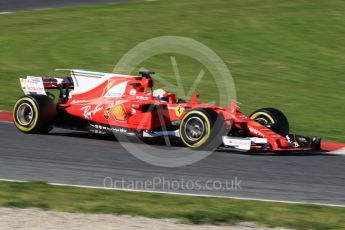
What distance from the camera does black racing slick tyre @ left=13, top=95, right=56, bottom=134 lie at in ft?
46.5

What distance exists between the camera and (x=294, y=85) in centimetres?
2161

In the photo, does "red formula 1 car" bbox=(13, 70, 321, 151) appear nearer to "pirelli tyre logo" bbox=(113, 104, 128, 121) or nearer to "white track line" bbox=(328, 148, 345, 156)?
"pirelli tyre logo" bbox=(113, 104, 128, 121)

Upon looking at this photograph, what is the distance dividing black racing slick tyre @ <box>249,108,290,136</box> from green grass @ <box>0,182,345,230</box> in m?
4.11

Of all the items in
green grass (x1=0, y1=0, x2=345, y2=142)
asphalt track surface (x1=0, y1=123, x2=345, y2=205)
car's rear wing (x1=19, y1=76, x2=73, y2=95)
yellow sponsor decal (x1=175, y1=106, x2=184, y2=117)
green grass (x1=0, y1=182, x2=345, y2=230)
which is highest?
green grass (x1=0, y1=0, x2=345, y2=142)

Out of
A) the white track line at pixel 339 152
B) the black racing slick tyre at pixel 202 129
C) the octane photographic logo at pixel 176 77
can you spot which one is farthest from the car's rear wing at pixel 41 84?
the white track line at pixel 339 152

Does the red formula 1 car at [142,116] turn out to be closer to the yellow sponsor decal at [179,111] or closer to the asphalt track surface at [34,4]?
the yellow sponsor decal at [179,111]

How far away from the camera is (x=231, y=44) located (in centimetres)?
2567

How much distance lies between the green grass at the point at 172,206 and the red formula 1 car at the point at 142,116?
10.2 ft

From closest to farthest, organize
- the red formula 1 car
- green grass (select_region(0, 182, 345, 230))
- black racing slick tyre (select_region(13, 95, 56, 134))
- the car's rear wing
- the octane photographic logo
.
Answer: green grass (select_region(0, 182, 345, 230)) < the octane photographic logo < the red formula 1 car < black racing slick tyre (select_region(13, 95, 56, 134)) < the car's rear wing

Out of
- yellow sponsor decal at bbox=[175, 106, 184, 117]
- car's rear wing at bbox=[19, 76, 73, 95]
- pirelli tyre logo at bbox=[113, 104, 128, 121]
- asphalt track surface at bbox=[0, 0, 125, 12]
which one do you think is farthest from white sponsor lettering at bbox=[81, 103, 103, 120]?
asphalt track surface at bbox=[0, 0, 125, 12]

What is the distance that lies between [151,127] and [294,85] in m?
8.83

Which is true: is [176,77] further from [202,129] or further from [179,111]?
[202,129]

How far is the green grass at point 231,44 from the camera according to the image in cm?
2005

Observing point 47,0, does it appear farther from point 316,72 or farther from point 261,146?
point 261,146
